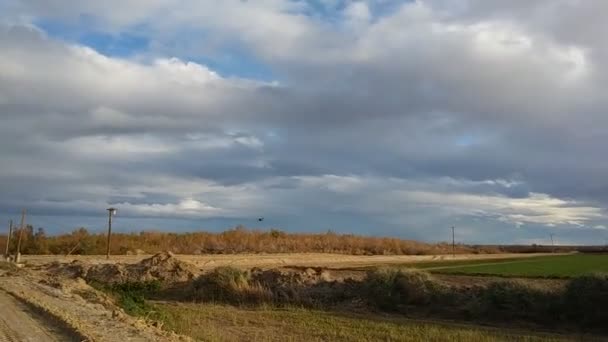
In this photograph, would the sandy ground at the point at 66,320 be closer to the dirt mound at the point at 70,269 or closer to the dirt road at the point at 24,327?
the dirt road at the point at 24,327

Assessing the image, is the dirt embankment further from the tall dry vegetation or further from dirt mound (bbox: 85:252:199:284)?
the tall dry vegetation

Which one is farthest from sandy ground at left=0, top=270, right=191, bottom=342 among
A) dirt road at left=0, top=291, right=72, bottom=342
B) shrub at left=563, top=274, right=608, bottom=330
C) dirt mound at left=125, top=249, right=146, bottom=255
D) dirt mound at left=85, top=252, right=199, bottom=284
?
dirt mound at left=125, top=249, right=146, bottom=255

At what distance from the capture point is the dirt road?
15.9 metres

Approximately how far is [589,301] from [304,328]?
13115mm

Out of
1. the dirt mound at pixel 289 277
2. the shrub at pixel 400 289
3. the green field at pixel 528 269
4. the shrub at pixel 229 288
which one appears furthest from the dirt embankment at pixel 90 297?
the green field at pixel 528 269

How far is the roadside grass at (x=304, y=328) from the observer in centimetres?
2312

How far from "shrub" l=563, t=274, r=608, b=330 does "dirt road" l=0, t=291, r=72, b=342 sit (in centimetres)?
2226

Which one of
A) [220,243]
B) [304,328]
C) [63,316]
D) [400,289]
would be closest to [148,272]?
[400,289]

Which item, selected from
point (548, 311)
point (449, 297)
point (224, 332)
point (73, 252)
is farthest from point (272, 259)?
point (224, 332)

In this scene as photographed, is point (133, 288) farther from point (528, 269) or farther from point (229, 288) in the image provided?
point (528, 269)

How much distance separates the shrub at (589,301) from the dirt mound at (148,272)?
71.4 ft

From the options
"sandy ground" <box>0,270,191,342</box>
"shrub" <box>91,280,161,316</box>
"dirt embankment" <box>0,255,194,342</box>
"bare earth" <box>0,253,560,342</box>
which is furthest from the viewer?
"shrub" <box>91,280,161,316</box>

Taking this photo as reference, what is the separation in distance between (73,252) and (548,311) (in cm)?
4699

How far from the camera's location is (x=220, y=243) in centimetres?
7706
